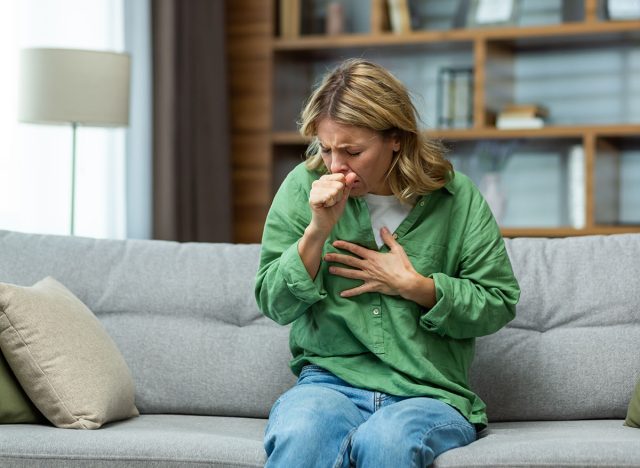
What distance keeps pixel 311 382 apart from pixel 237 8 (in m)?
2.85

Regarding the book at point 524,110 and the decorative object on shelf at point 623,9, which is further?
the book at point 524,110

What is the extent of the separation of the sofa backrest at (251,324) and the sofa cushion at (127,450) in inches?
15.0

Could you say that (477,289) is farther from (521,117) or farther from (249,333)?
(521,117)

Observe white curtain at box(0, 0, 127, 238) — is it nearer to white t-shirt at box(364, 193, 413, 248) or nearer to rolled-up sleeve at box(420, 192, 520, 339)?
white t-shirt at box(364, 193, 413, 248)

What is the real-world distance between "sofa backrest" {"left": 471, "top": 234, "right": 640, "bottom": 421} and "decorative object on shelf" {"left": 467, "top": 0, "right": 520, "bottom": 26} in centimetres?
204

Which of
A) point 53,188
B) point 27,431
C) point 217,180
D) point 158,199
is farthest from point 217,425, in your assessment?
point 217,180

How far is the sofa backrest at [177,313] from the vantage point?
234cm

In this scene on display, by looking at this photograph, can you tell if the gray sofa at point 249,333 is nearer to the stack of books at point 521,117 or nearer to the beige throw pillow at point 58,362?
the beige throw pillow at point 58,362

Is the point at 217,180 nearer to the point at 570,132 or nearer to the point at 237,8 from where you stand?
the point at 237,8

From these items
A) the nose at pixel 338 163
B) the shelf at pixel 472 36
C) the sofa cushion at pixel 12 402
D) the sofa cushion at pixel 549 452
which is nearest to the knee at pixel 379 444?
the sofa cushion at pixel 549 452

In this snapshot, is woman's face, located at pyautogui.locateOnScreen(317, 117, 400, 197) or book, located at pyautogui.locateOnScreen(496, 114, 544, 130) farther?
book, located at pyautogui.locateOnScreen(496, 114, 544, 130)

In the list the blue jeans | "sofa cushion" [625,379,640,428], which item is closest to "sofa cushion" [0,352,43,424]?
the blue jeans

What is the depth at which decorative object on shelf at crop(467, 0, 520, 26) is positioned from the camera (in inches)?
169

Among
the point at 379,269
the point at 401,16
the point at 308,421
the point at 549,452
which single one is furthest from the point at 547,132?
the point at 308,421
